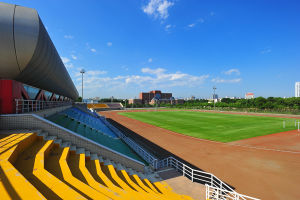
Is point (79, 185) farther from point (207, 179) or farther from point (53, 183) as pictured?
point (207, 179)

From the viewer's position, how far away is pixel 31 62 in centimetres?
1025

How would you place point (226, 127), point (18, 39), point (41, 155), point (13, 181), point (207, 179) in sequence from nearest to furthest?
point (13, 181)
point (41, 155)
point (18, 39)
point (207, 179)
point (226, 127)

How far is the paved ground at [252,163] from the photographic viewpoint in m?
8.50

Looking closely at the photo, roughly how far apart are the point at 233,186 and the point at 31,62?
1707 centimetres

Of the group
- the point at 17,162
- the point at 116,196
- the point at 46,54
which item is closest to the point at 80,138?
the point at 17,162

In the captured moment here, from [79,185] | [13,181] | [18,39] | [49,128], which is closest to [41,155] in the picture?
[13,181]

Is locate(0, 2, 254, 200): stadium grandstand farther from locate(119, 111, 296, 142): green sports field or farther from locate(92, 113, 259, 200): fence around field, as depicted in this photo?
locate(119, 111, 296, 142): green sports field

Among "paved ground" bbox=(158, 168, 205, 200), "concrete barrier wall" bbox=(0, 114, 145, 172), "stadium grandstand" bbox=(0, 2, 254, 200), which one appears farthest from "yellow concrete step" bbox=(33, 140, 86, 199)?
"paved ground" bbox=(158, 168, 205, 200)

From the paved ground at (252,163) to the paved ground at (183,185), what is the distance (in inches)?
117

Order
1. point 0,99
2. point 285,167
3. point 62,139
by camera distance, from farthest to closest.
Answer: point 285,167 → point 62,139 → point 0,99

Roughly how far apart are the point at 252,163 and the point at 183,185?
26.1 feet

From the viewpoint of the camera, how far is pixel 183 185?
321 inches

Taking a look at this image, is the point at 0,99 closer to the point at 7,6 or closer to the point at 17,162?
the point at 17,162

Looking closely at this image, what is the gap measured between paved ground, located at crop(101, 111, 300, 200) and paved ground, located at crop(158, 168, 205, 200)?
296 centimetres
